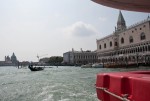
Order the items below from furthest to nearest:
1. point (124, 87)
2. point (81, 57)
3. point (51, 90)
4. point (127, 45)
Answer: point (81, 57) → point (127, 45) → point (51, 90) → point (124, 87)

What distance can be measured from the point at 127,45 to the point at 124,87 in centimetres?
8351

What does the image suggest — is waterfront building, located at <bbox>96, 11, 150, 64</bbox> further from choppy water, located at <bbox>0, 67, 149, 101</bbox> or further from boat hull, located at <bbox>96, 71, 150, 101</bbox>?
boat hull, located at <bbox>96, 71, 150, 101</bbox>

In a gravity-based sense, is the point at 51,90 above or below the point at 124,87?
below

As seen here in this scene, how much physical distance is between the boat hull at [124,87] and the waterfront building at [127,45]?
66.2 m

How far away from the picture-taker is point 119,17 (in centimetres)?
11438

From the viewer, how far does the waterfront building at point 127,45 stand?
7462 centimetres

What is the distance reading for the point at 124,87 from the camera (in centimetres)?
458

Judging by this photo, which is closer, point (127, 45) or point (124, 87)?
point (124, 87)

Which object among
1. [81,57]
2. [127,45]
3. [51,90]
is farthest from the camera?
[81,57]

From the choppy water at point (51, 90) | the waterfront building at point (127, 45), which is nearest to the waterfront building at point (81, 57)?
the waterfront building at point (127, 45)

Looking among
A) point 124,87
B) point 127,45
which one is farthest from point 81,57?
point 124,87

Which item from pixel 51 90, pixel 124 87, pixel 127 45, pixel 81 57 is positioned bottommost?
pixel 51 90

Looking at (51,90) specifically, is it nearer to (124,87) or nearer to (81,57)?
(124,87)

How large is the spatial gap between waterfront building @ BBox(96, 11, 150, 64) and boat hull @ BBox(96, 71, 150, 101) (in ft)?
217
